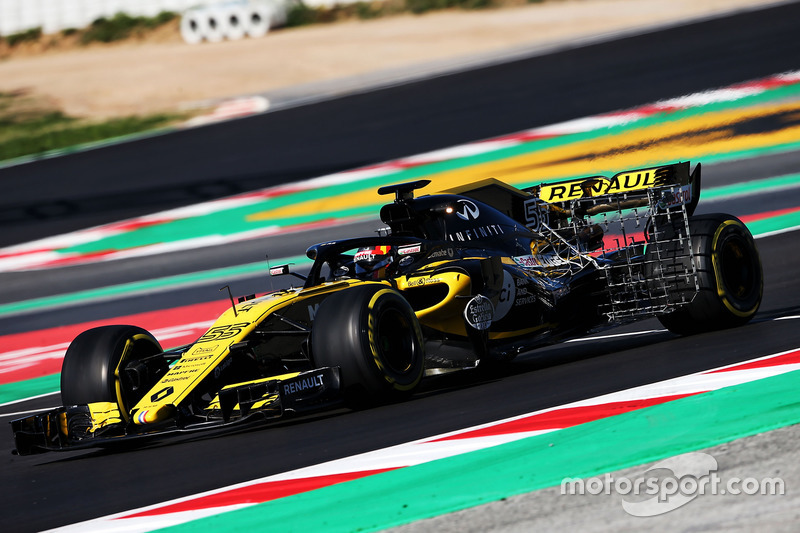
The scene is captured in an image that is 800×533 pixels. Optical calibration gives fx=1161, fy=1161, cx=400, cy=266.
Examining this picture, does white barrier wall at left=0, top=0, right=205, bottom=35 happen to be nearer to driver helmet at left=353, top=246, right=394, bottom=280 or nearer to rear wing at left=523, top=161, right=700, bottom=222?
rear wing at left=523, top=161, right=700, bottom=222

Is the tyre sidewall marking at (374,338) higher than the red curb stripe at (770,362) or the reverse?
higher

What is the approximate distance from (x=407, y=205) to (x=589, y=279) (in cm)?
148

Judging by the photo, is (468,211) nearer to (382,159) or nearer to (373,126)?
(382,159)

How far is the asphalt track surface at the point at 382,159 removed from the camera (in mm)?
6285

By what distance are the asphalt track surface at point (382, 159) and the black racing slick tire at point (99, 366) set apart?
15.1 inches

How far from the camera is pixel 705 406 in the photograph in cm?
581

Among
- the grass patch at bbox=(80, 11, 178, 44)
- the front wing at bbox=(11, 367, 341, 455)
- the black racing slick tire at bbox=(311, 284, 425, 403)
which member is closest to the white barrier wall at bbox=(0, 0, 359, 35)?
the grass patch at bbox=(80, 11, 178, 44)

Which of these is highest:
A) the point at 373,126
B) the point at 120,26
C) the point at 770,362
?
the point at 120,26

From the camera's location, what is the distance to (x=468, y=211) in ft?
28.2

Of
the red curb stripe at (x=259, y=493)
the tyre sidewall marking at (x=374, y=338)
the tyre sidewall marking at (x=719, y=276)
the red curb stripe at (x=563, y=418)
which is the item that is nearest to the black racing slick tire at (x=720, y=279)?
the tyre sidewall marking at (x=719, y=276)

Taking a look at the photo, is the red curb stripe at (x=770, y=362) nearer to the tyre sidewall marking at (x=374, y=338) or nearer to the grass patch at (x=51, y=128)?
the tyre sidewall marking at (x=374, y=338)

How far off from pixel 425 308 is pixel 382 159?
32.6 ft

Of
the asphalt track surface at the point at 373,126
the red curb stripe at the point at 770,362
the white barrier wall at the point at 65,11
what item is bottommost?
the red curb stripe at the point at 770,362

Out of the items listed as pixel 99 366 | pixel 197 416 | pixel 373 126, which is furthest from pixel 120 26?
pixel 197 416
